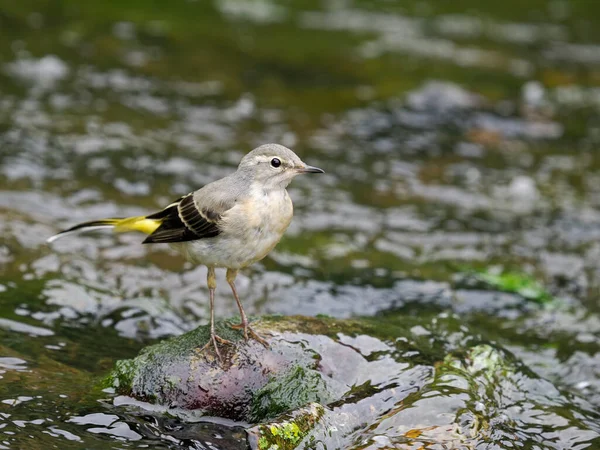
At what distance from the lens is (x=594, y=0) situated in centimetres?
2292

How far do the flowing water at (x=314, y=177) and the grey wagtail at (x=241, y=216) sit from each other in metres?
1.26

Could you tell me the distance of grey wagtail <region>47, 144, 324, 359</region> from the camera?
6.30 m

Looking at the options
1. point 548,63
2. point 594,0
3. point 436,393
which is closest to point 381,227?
point 436,393

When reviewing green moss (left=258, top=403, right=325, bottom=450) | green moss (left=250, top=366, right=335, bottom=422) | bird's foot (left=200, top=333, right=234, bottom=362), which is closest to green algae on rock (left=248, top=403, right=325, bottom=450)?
green moss (left=258, top=403, right=325, bottom=450)

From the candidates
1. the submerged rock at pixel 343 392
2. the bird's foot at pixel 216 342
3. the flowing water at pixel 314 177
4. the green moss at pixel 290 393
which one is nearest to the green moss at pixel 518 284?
the flowing water at pixel 314 177

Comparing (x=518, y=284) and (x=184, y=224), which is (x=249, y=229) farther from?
(x=518, y=284)

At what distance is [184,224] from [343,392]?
1810 mm

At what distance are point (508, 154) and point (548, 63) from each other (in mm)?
5005

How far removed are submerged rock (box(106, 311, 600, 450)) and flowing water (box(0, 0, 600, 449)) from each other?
0.07 meters

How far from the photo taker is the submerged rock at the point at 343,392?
5.89 meters

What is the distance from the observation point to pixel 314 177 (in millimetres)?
13188

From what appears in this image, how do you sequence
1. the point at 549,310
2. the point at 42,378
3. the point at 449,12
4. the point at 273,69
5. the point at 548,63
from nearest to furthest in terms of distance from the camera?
1. the point at 42,378
2. the point at 549,310
3. the point at 273,69
4. the point at 548,63
5. the point at 449,12

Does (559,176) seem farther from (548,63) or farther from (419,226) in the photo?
(548,63)

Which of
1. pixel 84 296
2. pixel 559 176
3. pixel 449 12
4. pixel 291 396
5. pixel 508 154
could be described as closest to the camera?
pixel 291 396
